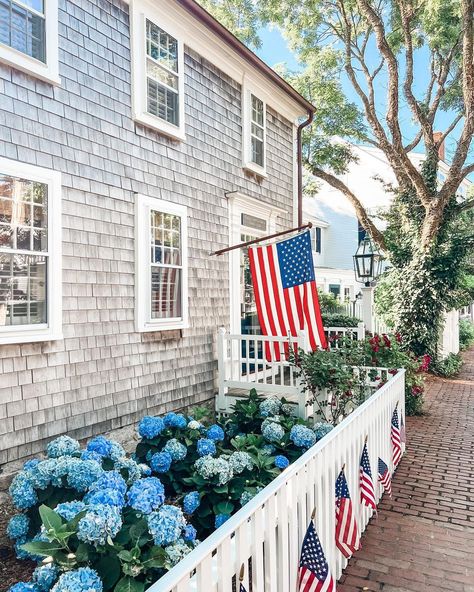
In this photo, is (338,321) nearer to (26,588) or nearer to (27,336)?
(27,336)

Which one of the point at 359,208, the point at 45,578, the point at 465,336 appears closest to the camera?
the point at 45,578

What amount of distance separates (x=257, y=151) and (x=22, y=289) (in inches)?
219

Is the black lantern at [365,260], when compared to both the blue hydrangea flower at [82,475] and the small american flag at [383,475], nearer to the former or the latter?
the small american flag at [383,475]

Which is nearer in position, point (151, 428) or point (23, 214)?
point (23, 214)

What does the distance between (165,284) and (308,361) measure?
2.11 metres

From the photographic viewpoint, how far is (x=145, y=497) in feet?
9.71

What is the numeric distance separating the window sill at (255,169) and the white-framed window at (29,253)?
4.06 meters

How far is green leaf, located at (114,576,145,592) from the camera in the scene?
2.26 meters

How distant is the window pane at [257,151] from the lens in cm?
835

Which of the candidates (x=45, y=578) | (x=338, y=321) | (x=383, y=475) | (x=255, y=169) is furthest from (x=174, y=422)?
(x=338, y=321)

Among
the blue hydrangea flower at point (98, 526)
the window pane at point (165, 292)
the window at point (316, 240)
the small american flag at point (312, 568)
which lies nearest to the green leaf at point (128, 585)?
the blue hydrangea flower at point (98, 526)

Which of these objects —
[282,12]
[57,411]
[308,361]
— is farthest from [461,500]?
[282,12]

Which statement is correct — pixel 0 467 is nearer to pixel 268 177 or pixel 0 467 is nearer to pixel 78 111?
pixel 78 111

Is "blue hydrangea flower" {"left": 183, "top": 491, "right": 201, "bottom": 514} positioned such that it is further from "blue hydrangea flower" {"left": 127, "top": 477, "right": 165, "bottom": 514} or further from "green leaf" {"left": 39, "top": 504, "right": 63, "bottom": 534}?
"green leaf" {"left": 39, "top": 504, "right": 63, "bottom": 534}
